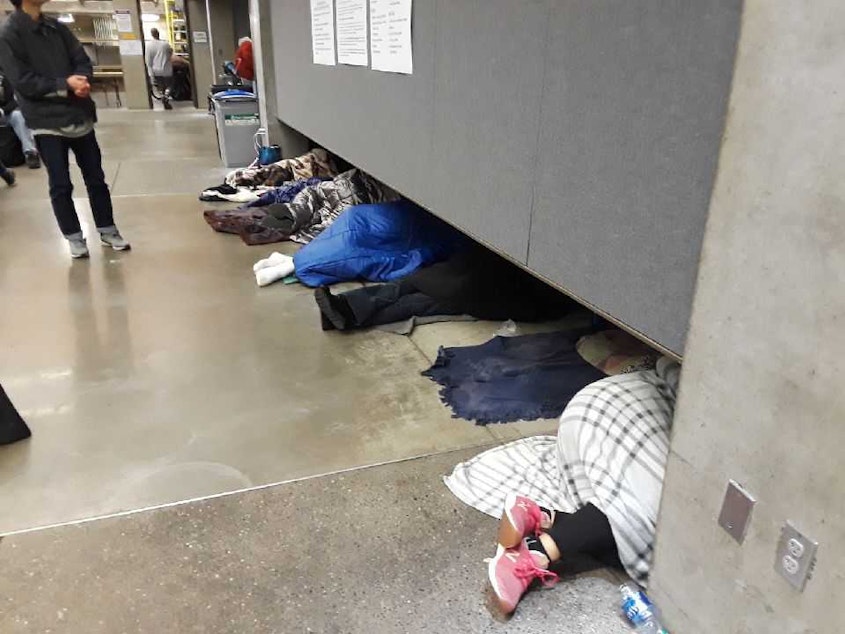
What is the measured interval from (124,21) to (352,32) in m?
10.8

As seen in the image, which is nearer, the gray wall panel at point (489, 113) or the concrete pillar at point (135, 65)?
the gray wall panel at point (489, 113)

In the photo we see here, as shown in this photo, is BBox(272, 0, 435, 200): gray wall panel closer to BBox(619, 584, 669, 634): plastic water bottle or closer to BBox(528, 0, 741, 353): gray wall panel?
BBox(528, 0, 741, 353): gray wall panel

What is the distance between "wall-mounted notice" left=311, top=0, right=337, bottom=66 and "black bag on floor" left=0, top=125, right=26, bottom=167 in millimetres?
3795

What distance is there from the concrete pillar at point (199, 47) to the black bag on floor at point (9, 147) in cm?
678

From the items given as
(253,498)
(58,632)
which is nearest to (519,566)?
(253,498)

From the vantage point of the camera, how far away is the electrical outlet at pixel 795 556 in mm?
1009

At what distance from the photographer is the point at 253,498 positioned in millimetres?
1813

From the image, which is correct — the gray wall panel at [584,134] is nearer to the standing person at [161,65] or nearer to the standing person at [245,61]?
the standing person at [245,61]

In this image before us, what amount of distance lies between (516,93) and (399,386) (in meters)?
1.11

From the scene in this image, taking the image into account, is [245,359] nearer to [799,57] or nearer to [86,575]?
[86,575]

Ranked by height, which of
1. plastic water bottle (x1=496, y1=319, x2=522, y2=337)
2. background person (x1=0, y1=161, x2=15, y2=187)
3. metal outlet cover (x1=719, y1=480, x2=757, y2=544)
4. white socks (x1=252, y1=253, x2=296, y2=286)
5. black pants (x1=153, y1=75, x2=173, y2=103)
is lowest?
plastic water bottle (x1=496, y1=319, x2=522, y2=337)

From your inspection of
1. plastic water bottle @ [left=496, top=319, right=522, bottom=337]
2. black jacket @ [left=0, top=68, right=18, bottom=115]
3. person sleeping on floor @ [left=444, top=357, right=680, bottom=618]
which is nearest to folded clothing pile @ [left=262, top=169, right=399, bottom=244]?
plastic water bottle @ [left=496, top=319, right=522, bottom=337]

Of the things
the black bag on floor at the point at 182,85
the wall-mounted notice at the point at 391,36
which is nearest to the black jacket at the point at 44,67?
the wall-mounted notice at the point at 391,36

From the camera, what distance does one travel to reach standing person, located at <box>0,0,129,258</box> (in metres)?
3.15
